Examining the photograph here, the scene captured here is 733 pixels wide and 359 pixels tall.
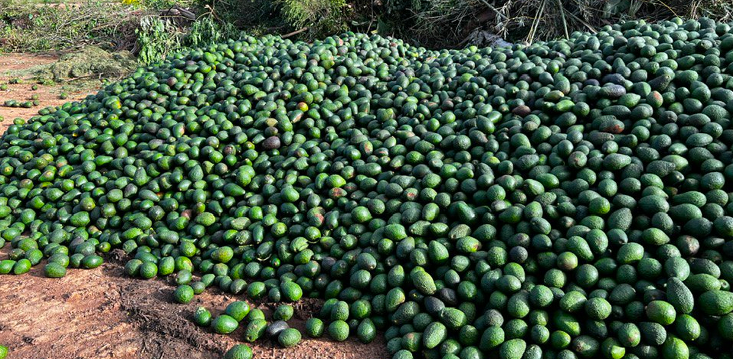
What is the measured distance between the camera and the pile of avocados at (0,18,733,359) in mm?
2814

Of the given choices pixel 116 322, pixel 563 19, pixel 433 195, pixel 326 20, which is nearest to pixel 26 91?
pixel 326 20

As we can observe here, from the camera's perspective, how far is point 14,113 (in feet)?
26.3

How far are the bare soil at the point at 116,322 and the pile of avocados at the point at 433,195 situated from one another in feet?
0.32

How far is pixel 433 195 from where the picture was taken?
3645 millimetres

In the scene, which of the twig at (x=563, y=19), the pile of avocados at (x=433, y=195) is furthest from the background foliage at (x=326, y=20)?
the pile of avocados at (x=433, y=195)

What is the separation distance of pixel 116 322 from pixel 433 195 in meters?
2.44

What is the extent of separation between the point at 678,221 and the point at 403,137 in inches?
86.9

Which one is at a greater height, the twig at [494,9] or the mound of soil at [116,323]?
the twig at [494,9]

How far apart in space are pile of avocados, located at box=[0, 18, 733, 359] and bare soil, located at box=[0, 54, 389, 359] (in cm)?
10

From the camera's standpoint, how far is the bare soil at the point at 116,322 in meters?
3.08

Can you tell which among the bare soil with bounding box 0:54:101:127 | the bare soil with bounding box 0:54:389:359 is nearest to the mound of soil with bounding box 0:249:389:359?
the bare soil with bounding box 0:54:389:359

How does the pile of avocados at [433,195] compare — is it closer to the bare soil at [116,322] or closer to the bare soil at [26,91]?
the bare soil at [116,322]

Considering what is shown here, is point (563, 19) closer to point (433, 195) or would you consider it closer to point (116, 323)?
point (433, 195)

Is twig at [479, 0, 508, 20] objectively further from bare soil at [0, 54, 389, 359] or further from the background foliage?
bare soil at [0, 54, 389, 359]
